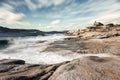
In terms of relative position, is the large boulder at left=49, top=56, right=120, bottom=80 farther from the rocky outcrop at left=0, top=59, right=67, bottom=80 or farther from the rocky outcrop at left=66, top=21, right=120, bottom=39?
the rocky outcrop at left=66, top=21, right=120, bottom=39

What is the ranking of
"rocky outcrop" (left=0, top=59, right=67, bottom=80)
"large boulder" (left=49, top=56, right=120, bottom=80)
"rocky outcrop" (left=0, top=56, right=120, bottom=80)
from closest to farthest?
"large boulder" (left=49, top=56, right=120, bottom=80), "rocky outcrop" (left=0, top=56, right=120, bottom=80), "rocky outcrop" (left=0, top=59, right=67, bottom=80)

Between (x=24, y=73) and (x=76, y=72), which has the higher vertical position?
(x=76, y=72)

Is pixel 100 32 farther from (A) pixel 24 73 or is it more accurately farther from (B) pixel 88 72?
(B) pixel 88 72

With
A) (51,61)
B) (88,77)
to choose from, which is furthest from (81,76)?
(51,61)

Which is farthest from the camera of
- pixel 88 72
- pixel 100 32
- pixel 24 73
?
pixel 100 32

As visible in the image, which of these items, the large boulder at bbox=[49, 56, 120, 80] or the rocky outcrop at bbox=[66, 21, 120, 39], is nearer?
the large boulder at bbox=[49, 56, 120, 80]

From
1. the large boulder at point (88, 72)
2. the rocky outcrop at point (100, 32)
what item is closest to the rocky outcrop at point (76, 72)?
the large boulder at point (88, 72)

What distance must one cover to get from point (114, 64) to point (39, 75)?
239 inches

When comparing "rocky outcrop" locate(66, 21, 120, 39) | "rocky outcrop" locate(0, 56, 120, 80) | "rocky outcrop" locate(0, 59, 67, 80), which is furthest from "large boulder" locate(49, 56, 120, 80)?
"rocky outcrop" locate(66, 21, 120, 39)

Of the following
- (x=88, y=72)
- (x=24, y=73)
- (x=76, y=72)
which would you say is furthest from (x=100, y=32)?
(x=76, y=72)

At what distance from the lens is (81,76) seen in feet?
37.3

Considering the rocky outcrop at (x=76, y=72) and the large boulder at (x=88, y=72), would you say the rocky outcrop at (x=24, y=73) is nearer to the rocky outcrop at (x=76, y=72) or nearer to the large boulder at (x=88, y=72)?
the rocky outcrop at (x=76, y=72)

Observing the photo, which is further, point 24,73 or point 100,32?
point 100,32

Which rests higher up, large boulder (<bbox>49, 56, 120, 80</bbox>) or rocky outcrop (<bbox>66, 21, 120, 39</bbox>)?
rocky outcrop (<bbox>66, 21, 120, 39</bbox>)
